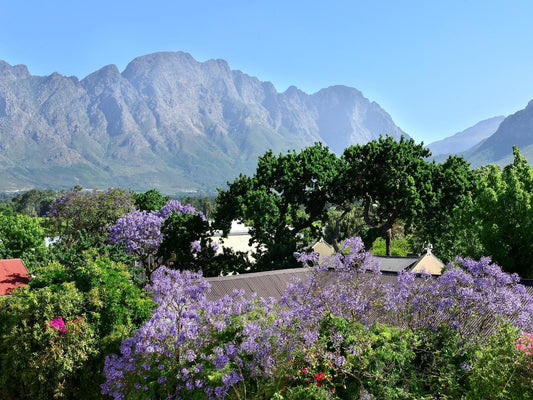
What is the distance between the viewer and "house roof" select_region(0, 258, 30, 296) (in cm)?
2512

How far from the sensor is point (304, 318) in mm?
10797

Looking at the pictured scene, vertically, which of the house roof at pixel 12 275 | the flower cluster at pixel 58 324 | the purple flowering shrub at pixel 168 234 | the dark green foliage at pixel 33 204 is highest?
the dark green foliage at pixel 33 204

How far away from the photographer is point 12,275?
1045 inches

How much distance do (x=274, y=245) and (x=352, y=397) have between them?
22221 millimetres

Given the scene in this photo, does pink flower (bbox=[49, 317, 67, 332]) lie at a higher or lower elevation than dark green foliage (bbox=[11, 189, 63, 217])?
lower

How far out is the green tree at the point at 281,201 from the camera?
1244 inches

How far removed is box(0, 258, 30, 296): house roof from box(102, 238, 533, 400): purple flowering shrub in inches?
644

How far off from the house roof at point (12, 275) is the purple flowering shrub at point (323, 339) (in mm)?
16352

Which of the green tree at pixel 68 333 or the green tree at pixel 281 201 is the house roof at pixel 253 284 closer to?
the green tree at pixel 68 333

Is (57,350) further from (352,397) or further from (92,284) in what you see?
(352,397)

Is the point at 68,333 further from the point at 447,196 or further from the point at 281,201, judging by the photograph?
the point at 447,196

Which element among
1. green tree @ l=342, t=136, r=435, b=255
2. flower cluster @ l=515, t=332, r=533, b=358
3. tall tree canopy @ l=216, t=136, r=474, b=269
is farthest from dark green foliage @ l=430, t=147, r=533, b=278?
flower cluster @ l=515, t=332, r=533, b=358

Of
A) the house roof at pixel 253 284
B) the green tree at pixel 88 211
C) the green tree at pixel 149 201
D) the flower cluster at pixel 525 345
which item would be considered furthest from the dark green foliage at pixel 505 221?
the green tree at pixel 149 201

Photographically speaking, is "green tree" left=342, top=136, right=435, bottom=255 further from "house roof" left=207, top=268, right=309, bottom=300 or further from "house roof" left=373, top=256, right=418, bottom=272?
"house roof" left=207, top=268, right=309, bottom=300
